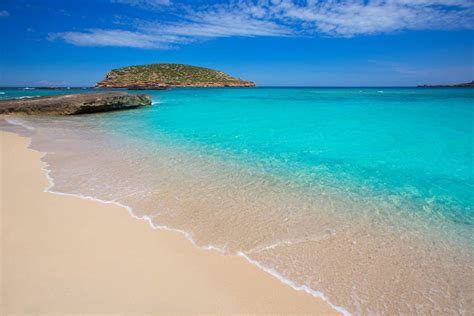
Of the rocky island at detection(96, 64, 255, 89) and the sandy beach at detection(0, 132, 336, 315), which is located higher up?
the rocky island at detection(96, 64, 255, 89)

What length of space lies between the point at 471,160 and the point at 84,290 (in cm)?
855

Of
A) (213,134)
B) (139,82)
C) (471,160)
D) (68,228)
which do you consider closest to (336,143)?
(471,160)

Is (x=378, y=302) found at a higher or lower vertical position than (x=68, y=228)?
lower

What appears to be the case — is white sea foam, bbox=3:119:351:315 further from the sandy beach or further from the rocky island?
the rocky island

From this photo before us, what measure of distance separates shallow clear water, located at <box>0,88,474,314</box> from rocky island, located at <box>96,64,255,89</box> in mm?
76714

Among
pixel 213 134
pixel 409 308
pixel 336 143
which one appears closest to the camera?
pixel 409 308

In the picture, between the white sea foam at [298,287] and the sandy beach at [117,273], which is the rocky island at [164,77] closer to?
the sandy beach at [117,273]

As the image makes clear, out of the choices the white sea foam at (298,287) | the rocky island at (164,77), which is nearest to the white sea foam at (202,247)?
the white sea foam at (298,287)

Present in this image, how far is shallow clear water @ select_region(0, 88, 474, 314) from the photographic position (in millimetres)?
2641

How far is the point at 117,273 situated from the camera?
2.63 metres

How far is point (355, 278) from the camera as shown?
2629 millimetres

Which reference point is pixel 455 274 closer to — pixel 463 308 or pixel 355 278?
pixel 463 308

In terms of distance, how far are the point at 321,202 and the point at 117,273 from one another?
3.04 metres

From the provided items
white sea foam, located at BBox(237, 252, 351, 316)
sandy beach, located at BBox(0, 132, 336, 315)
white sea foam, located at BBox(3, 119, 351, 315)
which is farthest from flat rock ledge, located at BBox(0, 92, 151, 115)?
white sea foam, located at BBox(237, 252, 351, 316)
